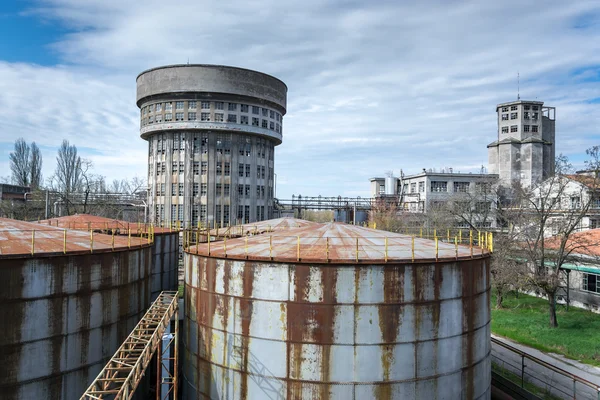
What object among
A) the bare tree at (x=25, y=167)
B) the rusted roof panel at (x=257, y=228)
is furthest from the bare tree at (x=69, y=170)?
the rusted roof panel at (x=257, y=228)

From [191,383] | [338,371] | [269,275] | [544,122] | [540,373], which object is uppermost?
[544,122]

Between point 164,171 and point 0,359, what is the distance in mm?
46844

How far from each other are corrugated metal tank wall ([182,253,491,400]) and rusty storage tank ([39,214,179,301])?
43.2ft

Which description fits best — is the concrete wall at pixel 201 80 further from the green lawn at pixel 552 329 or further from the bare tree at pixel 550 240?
the green lawn at pixel 552 329

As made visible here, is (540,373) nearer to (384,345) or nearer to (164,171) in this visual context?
(384,345)

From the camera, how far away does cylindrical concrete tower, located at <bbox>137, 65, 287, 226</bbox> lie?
183ft

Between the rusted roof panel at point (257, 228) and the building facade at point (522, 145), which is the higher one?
the building facade at point (522, 145)

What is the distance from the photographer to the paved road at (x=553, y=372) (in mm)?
20564

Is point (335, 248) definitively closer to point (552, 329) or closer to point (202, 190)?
point (552, 329)

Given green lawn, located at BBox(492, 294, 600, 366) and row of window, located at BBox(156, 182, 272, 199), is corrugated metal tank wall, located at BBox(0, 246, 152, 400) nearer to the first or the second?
green lawn, located at BBox(492, 294, 600, 366)

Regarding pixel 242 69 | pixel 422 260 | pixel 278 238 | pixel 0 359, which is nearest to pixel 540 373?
pixel 422 260

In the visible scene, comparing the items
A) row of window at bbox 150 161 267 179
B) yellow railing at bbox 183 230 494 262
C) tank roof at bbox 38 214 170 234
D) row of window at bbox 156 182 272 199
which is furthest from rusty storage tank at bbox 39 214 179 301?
row of window at bbox 150 161 267 179

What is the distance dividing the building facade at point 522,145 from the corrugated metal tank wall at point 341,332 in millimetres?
65061

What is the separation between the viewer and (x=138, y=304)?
19.4 metres
